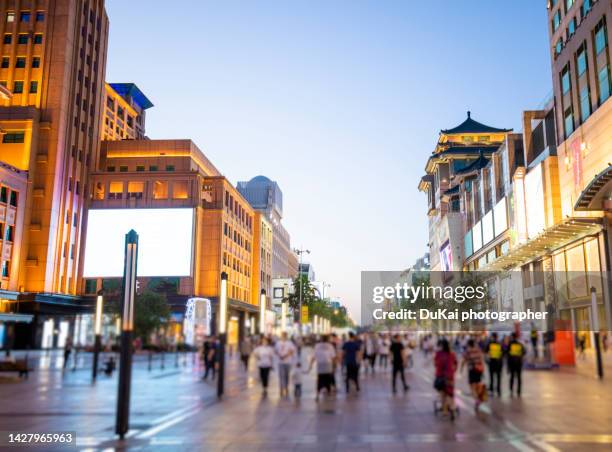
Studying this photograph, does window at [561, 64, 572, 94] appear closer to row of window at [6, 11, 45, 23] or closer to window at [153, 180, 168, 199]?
window at [153, 180, 168, 199]

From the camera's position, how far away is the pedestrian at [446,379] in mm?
13539

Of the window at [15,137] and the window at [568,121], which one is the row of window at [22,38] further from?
the window at [568,121]

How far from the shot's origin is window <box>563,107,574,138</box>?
1902 inches

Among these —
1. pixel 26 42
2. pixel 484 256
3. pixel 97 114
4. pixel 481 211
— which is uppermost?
pixel 26 42

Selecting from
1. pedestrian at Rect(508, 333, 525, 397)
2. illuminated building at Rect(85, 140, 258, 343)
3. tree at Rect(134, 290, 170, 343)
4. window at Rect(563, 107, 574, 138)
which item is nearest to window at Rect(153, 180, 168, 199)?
illuminated building at Rect(85, 140, 258, 343)

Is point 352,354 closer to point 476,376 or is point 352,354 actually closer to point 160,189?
point 476,376

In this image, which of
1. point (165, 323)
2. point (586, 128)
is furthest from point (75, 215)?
point (586, 128)

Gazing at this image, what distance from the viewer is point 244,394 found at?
777 inches

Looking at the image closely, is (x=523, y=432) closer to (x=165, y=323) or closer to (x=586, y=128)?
(x=586, y=128)

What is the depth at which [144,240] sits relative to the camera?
62.0 m

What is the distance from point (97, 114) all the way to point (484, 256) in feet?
184

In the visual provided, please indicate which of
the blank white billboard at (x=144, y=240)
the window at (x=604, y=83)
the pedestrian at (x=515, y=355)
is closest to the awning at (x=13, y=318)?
the blank white billboard at (x=144, y=240)

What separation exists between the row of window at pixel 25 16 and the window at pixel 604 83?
204 ft

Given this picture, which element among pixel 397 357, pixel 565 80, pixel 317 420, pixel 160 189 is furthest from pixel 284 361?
pixel 160 189
